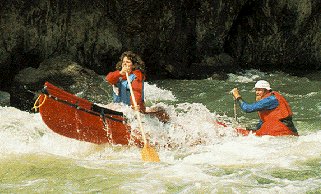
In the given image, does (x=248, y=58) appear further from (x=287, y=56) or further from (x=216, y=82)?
(x=216, y=82)

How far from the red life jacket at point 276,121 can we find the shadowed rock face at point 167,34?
785 cm

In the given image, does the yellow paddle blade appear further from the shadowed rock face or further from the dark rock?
the shadowed rock face

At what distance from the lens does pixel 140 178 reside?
18.7 ft

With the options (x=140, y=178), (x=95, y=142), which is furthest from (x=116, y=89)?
(x=140, y=178)

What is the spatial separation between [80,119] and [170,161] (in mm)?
1484

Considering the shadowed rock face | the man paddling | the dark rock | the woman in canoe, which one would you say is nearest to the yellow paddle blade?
the woman in canoe

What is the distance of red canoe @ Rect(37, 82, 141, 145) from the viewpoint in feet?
22.4

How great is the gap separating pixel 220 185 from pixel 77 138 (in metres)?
2.73

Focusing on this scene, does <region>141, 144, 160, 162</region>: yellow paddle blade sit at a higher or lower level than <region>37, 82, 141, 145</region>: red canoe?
lower

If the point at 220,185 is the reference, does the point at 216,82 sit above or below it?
above

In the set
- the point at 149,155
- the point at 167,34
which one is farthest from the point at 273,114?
the point at 167,34

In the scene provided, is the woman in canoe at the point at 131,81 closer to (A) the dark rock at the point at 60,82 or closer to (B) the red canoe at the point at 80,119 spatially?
(B) the red canoe at the point at 80,119

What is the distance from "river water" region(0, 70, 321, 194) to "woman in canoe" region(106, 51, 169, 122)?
201 millimetres

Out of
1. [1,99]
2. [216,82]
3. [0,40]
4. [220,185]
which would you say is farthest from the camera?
[216,82]
